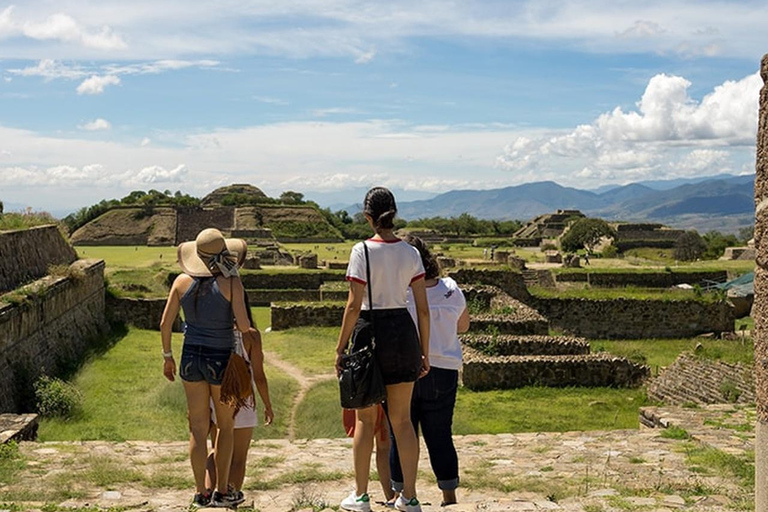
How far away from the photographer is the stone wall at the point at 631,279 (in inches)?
1313

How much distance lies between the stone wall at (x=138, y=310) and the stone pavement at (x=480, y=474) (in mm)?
12231

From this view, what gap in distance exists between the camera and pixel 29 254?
1537 centimetres

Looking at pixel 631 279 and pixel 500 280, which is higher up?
pixel 500 280

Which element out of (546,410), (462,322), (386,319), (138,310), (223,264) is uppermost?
(223,264)

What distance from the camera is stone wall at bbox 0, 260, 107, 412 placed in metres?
10.9

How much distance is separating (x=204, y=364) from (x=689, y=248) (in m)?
59.3

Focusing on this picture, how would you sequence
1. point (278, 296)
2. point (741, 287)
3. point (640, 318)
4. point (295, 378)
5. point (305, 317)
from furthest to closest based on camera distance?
1. point (278, 296)
2. point (741, 287)
3. point (640, 318)
4. point (305, 317)
5. point (295, 378)

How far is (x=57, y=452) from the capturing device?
7.59 meters

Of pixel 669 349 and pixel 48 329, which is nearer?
pixel 48 329

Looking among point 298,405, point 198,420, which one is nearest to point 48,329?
point 298,405

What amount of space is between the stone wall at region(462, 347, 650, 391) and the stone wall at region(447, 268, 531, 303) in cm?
919

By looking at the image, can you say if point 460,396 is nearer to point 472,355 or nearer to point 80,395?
point 472,355

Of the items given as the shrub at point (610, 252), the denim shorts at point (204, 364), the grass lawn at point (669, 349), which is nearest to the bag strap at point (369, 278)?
the denim shorts at point (204, 364)

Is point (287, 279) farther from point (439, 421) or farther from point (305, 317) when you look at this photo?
point (439, 421)
